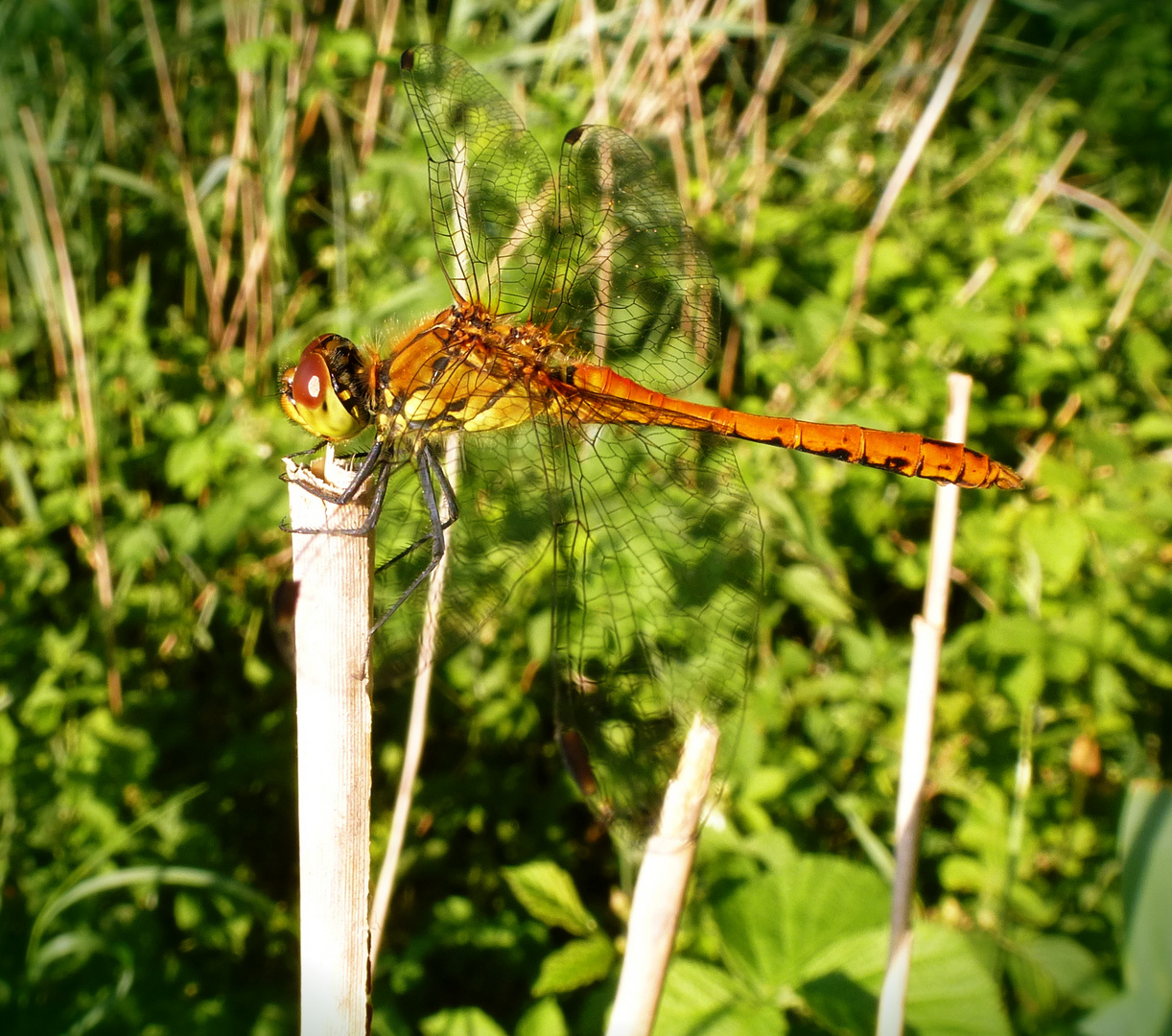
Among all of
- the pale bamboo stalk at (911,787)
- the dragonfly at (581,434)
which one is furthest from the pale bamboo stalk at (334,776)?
the pale bamboo stalk at (911,787)

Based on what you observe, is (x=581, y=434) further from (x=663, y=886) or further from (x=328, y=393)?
(x=663, y=886)

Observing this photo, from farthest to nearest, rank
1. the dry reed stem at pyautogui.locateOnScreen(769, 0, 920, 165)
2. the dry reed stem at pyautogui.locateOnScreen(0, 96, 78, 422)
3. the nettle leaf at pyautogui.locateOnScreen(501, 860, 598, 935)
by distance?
1. the dry reed stem at pyautogui.locateOnScreen(769, 0, 920, 165)
2. the dry reed stem at pyautogui.locateOnScreen(0, 96, 78, 422)
3. the nettle leaf at pyautogui.locateOnScreen(501, 860, 598, 935)

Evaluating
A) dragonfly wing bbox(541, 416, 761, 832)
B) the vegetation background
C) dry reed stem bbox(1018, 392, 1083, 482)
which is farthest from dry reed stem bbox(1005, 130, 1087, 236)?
dragonfly wing bbox(541, 416, 761, 832)

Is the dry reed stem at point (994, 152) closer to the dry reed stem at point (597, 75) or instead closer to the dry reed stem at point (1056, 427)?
the dry reed stem at point (1056, 427)

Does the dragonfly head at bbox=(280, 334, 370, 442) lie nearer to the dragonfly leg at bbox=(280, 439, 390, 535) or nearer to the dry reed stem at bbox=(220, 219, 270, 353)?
the dragonfly leg at bbox=(280, 439, 390, 535)

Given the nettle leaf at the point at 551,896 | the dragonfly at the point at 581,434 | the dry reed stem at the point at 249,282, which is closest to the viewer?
the dragonfly at the point at 581,434

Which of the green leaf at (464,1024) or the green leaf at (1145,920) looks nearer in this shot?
the green leaf at (1145,920)

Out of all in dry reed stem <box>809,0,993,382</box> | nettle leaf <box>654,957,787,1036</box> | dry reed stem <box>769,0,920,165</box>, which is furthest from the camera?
dry reed stem <box>769,0,920,165</box>

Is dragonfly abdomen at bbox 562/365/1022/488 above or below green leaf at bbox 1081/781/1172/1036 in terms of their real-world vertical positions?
above

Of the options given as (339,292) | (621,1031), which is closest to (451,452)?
(621,1031)
